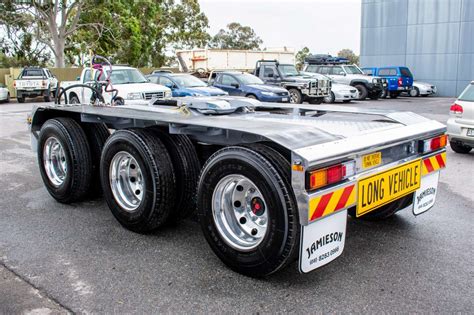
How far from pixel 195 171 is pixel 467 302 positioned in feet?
7.96

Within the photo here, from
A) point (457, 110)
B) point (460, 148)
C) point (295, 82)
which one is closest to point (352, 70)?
point (295, 82)

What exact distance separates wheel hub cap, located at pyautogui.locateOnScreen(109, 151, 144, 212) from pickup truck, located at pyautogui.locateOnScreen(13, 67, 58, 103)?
70.8 ft

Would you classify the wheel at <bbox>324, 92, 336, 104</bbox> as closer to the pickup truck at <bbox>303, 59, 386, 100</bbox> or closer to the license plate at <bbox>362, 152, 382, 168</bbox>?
the pickup truck at <bbox>303, 59, 386, 100</bbox>

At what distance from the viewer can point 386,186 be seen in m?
3.78

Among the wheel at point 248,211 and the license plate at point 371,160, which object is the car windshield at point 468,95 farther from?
the wheel at point 248,211

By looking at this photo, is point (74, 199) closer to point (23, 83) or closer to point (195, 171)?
point (195, 171)

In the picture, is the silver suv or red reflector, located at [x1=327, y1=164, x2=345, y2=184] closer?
red reflector, located at [x1=327, y1=164, x2=345, y2=184]

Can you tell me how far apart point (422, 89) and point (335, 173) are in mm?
26008

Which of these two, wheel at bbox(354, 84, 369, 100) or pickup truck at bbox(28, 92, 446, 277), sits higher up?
pickup truck at bbox(28, 92, 446, 277)

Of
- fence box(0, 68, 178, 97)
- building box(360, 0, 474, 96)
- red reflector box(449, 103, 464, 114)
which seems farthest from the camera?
fence box(0, 68, 178, 97)

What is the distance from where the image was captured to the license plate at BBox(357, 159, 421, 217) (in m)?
3.57

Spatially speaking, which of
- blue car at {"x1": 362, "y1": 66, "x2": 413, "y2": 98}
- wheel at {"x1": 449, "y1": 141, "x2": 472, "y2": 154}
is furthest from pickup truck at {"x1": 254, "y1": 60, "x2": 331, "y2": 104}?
wheel at {"x1": 449, "y1": 141, "x2": 472, "y2": 154}

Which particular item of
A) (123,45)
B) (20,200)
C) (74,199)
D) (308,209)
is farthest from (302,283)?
(123,45)

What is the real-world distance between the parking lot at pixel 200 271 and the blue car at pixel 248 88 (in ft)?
38.8
